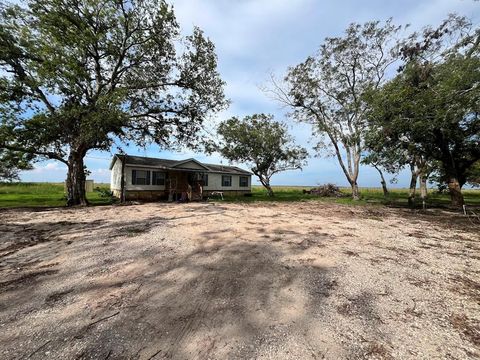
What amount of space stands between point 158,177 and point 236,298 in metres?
19.0

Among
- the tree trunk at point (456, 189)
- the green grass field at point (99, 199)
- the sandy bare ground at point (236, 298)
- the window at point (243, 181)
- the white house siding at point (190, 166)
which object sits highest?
the white house siding at point (190, 166)

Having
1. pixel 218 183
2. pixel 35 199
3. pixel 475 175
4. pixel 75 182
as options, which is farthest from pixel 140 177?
pixel 475 175

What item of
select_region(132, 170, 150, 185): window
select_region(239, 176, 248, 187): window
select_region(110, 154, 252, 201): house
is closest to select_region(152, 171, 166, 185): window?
select_region(110, 154, 252, 201): house

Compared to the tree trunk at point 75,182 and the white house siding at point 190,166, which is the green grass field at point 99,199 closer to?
the tree trunk at point 75,182

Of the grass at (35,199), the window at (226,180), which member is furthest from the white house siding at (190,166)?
the grass at (35,199)

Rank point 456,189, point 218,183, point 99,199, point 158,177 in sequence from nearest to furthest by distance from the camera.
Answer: point 456,189 < point 99,199 < point 158,177 < point 218,183

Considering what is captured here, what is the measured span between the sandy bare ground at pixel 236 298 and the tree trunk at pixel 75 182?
9.48 metres

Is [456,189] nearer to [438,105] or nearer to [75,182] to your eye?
[438,105]

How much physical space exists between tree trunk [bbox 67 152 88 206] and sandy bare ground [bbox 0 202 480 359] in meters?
9.48

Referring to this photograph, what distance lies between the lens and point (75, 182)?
15.3m

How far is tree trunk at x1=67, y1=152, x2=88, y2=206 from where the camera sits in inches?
599

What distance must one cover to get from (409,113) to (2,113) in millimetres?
22972

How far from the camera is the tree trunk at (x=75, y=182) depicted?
15.2m

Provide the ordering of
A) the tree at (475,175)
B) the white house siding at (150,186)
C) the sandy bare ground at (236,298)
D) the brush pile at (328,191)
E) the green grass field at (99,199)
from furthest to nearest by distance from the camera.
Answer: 1. the brush pile at (328,191)
2. the tree at (475,175)
3. the white house siding at (150,186)
4. the green grass field at (99,199)
5. the sandy bare ground at (236,298)
